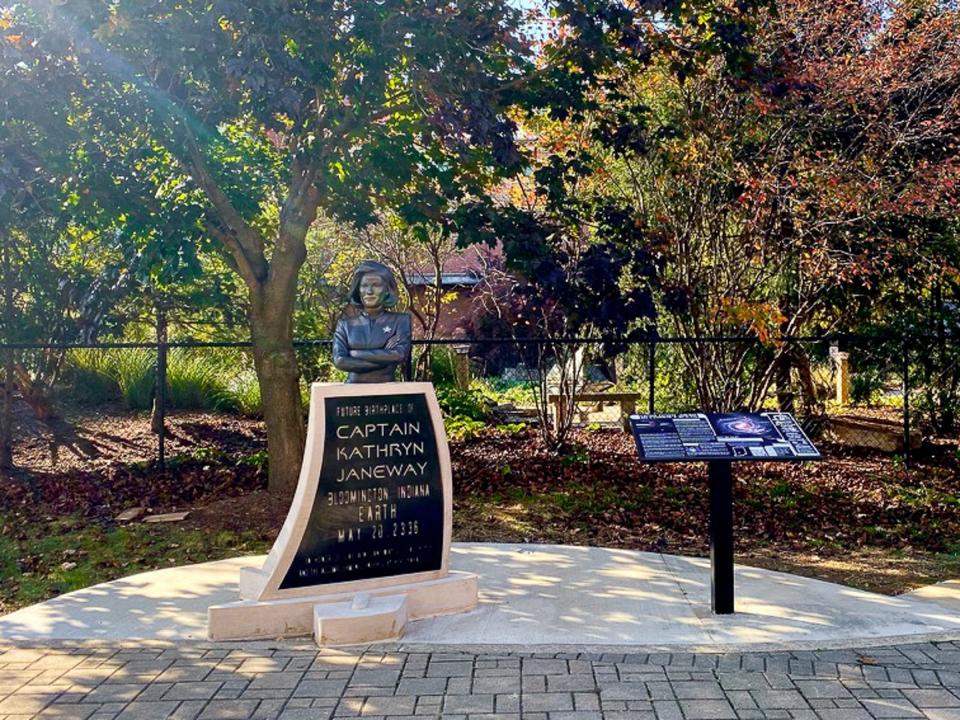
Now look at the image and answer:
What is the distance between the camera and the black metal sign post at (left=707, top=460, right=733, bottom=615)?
6031 mm

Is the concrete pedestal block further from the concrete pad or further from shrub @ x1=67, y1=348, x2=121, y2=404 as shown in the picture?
shrub @ x1=67, y1=348, x2=121, y2=404

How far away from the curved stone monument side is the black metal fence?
3.37 metres

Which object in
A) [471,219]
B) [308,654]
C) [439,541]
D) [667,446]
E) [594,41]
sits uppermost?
[594,41]

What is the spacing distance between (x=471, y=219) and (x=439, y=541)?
3469mm

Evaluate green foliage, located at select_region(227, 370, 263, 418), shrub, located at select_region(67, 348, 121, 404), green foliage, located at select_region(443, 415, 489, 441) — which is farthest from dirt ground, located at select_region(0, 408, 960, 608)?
shrub, located at select_region(67, 348, 121, 404)

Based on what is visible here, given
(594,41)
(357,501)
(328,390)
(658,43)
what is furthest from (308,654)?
(658,43)

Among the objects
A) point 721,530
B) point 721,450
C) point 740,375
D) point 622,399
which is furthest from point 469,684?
point 622,399

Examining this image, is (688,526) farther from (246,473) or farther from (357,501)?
(246,473)

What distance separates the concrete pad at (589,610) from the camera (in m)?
5.75

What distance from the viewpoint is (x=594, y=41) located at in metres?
8.34

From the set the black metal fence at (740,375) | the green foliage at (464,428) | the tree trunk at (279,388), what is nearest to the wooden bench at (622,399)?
the black metal fence at (740,375)

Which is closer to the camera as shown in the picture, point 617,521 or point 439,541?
point 439,541

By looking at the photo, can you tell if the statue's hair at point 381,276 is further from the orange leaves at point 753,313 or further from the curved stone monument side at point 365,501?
the orange leaves at point 753,313

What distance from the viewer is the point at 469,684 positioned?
4977mm
